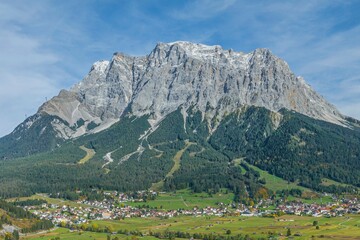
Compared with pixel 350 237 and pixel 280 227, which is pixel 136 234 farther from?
pixel 350 237

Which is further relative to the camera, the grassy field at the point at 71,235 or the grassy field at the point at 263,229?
Result: the grassy field at the point at 71,235

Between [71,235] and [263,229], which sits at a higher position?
[71,235]

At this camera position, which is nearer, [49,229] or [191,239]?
[191,239]

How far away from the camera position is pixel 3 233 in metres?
171

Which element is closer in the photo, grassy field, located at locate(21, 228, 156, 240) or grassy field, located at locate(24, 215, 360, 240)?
grassy field, located at locate(24, 215, 360, 240)

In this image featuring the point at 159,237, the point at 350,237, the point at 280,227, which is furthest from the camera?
the point at 280,227

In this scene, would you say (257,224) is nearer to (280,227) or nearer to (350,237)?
(280,227)

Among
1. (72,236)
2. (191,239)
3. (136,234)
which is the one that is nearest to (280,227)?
(191,239)

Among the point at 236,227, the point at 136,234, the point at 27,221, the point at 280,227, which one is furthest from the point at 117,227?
the point at 280,227

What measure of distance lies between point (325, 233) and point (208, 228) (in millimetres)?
46469

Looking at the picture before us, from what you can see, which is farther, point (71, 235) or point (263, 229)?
point (263, 229)

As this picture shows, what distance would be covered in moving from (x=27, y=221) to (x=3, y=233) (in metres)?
23.2

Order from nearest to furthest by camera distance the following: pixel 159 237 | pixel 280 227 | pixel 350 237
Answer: pixel 350 237
pixel 159 237
pixel 280 227

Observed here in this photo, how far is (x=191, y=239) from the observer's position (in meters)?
167
